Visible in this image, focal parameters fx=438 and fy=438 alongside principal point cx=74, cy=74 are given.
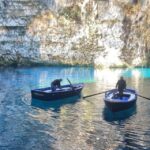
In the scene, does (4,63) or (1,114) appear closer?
(1,114)

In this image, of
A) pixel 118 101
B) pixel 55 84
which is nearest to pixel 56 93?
pixel 55 84

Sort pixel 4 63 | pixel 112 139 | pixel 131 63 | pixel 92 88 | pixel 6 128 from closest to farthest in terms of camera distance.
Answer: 1. pixel 112 139
2. pixel 6 128
3. pixel 92 88
4. pixel 4 63
5. pixel 131 63

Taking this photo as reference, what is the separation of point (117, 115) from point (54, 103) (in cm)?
917

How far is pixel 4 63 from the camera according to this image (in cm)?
9712

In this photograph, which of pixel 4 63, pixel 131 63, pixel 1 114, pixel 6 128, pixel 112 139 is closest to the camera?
pixel 112 139

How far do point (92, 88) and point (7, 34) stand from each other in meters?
45.9

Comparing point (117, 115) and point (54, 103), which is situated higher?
point (54, 103)

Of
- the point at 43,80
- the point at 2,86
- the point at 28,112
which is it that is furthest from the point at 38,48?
the point at 28,112

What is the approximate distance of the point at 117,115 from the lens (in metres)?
40.9

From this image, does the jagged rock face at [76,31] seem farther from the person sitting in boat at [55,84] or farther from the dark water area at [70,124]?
the person sitting in boat at [55,84]

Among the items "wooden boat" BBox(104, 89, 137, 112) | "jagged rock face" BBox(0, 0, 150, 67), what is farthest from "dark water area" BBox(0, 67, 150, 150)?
"jagged rock face" BBox(0, 0, 150, 67)

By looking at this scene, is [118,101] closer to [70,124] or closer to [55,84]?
[70,124]

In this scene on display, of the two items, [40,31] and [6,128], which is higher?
[40,31]

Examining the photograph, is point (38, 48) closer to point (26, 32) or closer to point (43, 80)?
point (26, 32)
